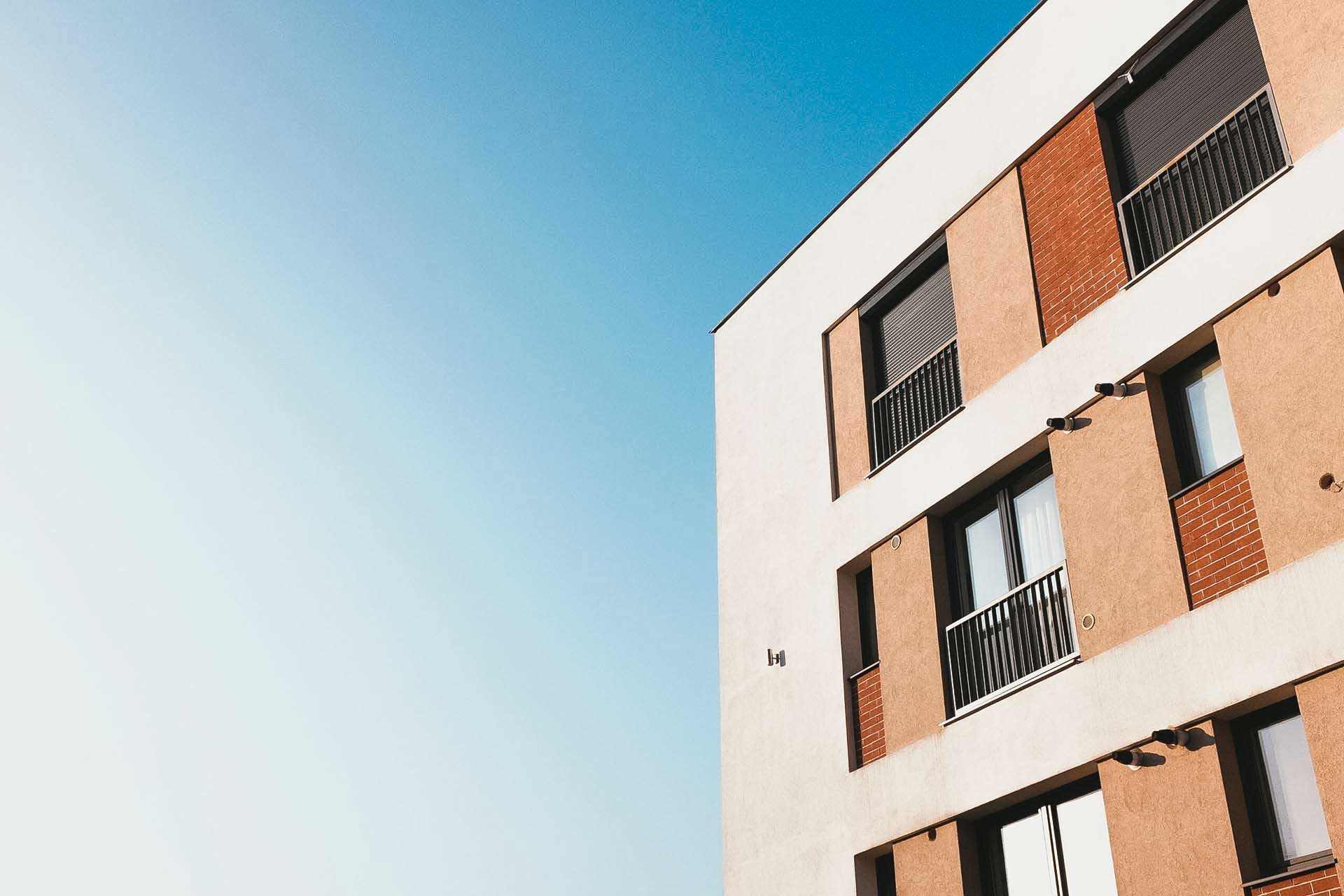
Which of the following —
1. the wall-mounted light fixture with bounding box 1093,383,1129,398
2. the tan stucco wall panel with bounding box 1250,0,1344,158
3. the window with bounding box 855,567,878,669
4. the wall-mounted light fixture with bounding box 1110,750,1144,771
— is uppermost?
the tan stucco wall panel with bounding box 1250,0,1344,158

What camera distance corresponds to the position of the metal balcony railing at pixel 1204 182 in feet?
33.7

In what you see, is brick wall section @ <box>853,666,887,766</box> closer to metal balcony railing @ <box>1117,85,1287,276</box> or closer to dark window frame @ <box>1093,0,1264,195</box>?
metal balcony railing @ <box>1117,85,1287,276</box>

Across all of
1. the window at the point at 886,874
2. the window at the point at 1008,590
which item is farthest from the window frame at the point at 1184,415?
the window at the point at 886,874

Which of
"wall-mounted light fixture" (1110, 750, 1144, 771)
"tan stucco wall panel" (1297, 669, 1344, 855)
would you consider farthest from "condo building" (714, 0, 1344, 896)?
"wall-mounted light fixture" (1110, 750, 1144, 771)

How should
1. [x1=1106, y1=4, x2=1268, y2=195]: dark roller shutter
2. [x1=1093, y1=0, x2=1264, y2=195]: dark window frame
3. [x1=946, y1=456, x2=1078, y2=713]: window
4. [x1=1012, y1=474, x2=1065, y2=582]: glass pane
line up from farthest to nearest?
1. [x1=1012, y1=474, x2=1065, y2=582]: glass pane
2. [x1=1093, y1=0, x2=1264, y2=195]: dark window frame
3. [x1=946, y1=456, x2=1078, y2=713]: window
4. [x1=1106, y1=4, x2=1268, y2=195]: dark roller shutter

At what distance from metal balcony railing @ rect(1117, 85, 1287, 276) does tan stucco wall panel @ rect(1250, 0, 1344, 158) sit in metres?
0.17

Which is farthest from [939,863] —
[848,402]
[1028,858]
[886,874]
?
[848,402]

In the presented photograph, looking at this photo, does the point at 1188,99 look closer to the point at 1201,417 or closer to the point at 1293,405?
the point at 1201,417

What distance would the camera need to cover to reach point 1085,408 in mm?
10969

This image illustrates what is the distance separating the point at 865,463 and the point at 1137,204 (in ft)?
12.9

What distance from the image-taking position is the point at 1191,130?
1119 centimetres

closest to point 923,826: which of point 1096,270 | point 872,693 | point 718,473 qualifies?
point 872,693

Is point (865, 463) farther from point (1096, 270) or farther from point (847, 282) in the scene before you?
point (1096, 270)

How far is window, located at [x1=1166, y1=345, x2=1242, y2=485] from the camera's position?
391 inches
